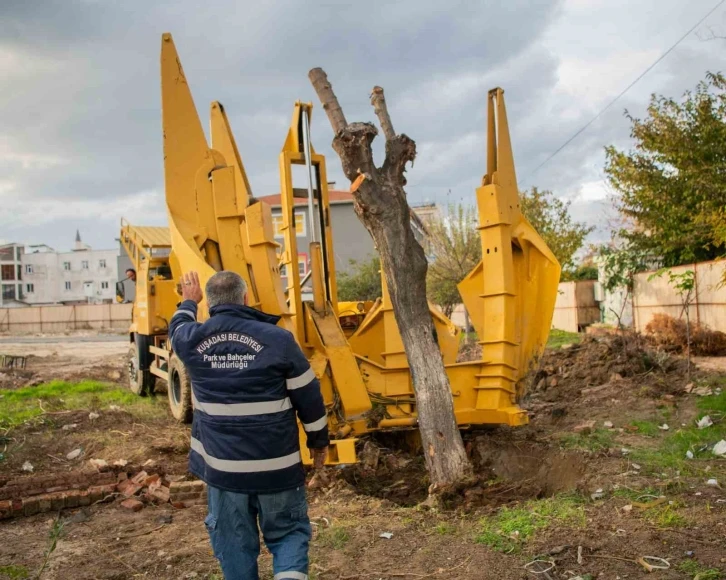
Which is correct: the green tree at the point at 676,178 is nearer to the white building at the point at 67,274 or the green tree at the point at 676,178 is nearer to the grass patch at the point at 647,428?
the grass patch at the point at 647,428

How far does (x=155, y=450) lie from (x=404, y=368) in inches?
131

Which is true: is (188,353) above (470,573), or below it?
Answer: above

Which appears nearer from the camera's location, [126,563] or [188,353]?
[188,353]

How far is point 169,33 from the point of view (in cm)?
657

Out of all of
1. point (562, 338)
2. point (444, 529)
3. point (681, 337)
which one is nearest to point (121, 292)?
point (444, 529)

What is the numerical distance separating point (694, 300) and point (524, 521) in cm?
983

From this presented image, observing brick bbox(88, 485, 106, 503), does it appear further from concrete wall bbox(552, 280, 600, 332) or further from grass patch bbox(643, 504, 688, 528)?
concrete wall bbox(552, 280, 600, 332)

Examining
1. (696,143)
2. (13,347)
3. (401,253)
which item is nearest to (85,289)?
(13,347)

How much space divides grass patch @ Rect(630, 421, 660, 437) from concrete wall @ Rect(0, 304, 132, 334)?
40.7 m

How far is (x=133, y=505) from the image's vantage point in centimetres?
577

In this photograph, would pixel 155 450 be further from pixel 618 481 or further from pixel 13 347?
pixel 13 347

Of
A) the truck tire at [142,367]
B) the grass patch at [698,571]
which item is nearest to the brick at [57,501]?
the grass patch at [698,571]

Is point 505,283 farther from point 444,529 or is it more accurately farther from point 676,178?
point 676,178

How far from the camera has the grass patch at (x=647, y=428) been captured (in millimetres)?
7203
